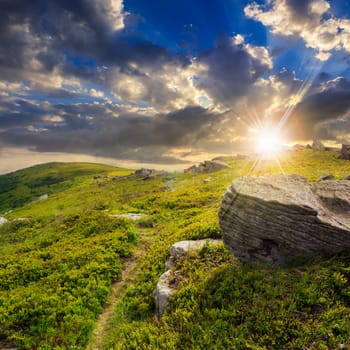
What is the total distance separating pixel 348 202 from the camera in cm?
1006

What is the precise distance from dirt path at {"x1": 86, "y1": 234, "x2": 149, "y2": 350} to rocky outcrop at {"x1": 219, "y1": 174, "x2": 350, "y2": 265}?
6.78 meters

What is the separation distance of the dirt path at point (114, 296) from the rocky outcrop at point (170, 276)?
2.60 m

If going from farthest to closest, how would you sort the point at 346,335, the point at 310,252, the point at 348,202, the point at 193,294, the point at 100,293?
the point at 100,293 → the point at 348,202 → the point at 193,294 → the point at 310,252 → the point at 346,335

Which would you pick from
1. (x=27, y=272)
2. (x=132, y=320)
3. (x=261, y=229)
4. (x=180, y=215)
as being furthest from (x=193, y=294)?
(x=180, y=215)

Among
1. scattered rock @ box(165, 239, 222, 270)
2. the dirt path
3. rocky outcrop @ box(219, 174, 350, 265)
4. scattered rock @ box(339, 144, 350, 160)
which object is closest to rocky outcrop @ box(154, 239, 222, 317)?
scattered rock @ box(165, 239, 222, 270)

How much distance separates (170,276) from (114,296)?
364 cm

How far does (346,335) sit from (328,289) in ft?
5.50

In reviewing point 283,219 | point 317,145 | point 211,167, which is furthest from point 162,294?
point 317,145

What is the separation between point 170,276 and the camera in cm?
1127

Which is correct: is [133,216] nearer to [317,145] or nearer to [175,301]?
[175,301]

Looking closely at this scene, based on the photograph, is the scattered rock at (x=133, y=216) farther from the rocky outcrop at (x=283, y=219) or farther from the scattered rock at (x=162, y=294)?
the rocky outcrop at (x=283, y=219)

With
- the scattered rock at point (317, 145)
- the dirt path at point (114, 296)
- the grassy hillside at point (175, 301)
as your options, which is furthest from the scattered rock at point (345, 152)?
the dirt path at point (114, 296)

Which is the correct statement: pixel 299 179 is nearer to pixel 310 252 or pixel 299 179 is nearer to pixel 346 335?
pixel 310 252

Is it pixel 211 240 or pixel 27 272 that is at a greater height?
pixel 211 240
